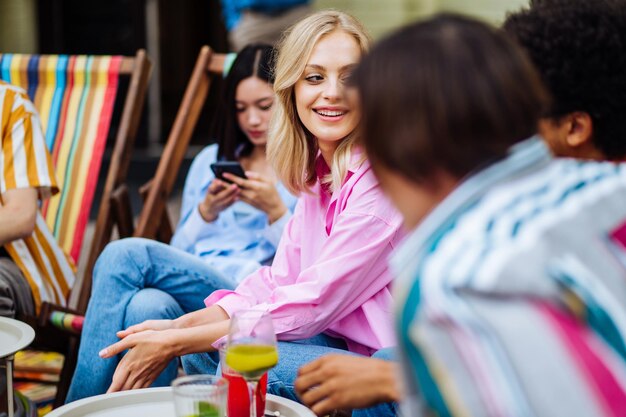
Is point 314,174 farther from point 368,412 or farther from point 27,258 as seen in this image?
point 27,258

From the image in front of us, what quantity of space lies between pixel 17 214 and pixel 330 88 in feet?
3.70

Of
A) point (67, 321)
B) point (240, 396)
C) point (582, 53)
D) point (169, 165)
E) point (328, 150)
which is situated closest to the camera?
point (582, 53)

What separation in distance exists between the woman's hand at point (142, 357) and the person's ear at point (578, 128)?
101 cm

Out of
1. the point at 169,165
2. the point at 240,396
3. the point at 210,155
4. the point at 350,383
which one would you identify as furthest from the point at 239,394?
the point at 169,165

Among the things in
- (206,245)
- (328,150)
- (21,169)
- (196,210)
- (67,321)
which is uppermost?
(328,150)

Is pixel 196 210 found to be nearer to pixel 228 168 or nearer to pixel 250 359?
pixel 228 168

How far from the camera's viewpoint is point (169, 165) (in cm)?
357

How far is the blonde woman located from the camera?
2.10 m

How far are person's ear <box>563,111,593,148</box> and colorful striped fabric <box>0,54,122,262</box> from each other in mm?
2181

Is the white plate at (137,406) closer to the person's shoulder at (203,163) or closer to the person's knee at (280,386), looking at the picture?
the person's knee at (280,386)

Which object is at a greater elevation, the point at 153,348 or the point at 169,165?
the point at 169,165

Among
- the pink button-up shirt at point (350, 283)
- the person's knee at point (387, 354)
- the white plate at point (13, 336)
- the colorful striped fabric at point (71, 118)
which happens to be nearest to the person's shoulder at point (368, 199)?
the pink button-up shirt at point (350, 283)

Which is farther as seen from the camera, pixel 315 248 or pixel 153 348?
pixel 315 248

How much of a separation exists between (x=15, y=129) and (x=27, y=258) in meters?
0.42
